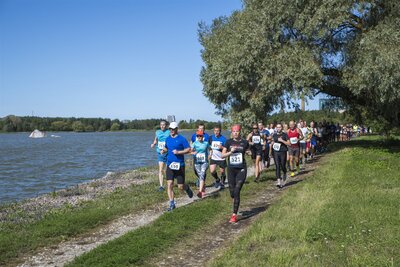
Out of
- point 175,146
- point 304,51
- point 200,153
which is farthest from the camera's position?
point 304,51

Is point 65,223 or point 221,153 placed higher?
point 221,153

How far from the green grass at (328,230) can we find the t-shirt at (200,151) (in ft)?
9.45

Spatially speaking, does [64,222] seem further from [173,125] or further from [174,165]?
[173,125]

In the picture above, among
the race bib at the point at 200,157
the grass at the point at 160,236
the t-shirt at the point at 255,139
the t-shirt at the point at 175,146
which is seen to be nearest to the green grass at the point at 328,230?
the grass at the point at 160,236

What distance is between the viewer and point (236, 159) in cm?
975

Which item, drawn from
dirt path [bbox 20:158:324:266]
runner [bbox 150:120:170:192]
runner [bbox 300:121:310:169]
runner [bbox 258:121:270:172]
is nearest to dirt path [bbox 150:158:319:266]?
dirt path [bbox 20:158:324:266]

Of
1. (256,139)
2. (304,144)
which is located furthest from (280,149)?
(304,144)

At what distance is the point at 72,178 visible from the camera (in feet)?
81.5

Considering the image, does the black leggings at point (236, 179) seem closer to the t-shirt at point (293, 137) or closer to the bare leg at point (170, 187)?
the bare leg at point (170, 187)

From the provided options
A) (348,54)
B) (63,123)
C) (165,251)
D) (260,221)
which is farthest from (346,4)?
(63,123)

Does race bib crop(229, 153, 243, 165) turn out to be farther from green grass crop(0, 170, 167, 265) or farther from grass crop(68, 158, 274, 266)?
green grass crop(0, 170, 167, 265)

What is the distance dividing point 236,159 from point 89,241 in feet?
12.2

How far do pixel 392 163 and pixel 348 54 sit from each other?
7147mm

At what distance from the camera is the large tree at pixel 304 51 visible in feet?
63.0
